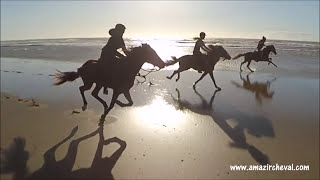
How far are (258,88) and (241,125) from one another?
5.73 m

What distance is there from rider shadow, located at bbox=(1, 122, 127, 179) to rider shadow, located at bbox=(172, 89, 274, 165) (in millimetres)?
2239

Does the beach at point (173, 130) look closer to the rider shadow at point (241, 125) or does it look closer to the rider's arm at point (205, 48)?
the rider shadow at point (241, 125)

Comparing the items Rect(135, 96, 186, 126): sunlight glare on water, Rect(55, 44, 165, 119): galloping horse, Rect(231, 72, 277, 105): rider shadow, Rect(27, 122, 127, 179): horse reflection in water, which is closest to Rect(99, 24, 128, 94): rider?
Rect(55, 44, 165, 119): galloping horse

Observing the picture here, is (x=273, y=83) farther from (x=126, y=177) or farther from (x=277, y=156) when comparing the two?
(x=126, y=177)

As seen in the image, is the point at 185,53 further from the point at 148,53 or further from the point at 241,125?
the point at 148,53

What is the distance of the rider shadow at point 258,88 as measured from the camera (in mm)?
12594

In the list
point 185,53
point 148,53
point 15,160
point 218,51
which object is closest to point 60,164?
point 15,160

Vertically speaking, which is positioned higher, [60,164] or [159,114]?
[60,164]

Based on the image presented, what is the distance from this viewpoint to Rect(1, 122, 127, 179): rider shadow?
600 cm

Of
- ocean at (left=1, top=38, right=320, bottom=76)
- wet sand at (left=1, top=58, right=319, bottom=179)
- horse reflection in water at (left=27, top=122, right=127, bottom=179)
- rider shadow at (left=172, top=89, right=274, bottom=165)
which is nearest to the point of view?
horse reflection in water at (left=27, top=122, right=127, bottom=179)

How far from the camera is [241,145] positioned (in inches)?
293

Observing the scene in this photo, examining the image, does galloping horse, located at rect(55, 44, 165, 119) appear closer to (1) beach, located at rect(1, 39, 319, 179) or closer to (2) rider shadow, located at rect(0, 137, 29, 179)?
(1) beach, located at rect(1, 39, 319, 179)

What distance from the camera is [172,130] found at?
8.40 meters

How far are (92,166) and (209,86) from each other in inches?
343
